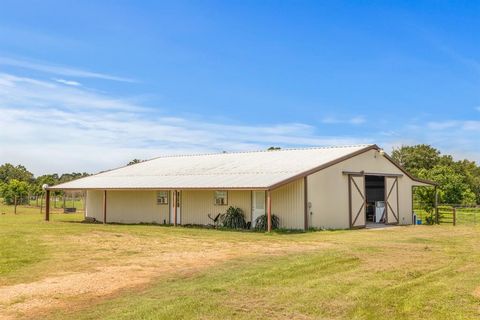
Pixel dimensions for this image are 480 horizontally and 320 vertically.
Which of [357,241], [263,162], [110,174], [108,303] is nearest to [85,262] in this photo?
[108,303]

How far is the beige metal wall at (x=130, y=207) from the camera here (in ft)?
92.8

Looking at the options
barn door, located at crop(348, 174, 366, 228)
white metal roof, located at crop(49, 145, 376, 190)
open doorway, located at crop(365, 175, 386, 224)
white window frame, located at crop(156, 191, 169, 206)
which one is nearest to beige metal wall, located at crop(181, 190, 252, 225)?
white metal roof, located at crop(49, 145, 376, 190)

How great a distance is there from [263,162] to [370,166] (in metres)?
5.41

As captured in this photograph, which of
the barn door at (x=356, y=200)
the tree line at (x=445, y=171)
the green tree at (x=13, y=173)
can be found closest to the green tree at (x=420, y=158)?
the tree line at (x=445, y=171)

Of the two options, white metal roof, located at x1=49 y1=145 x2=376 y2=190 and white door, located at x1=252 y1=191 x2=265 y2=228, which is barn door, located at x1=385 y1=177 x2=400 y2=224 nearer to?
white metal roof, located at x1=49 y1=145 x2=376 y2=190

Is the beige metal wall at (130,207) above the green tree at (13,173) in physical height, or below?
below

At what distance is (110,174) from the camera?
3378 cm

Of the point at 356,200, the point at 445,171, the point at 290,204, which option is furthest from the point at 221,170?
the point at 445,171

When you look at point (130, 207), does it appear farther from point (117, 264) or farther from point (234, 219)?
point (117, 264)

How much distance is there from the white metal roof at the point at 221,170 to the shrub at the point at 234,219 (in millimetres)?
1456

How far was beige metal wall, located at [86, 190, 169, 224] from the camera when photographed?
28.3 m

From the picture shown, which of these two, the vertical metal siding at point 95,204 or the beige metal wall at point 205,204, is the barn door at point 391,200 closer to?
the beige metal wall at point 205,204

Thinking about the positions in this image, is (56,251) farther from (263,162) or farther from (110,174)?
(110,174)

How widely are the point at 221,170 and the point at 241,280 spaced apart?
1779 cm
